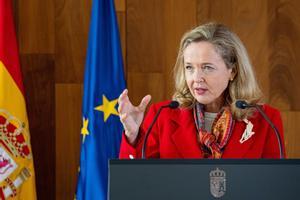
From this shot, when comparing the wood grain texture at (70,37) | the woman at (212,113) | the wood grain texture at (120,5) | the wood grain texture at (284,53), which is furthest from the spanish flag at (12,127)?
the wood grain texture at (284,53)

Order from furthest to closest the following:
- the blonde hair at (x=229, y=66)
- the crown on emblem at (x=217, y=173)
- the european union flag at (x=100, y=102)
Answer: the european union flag at (x=100, y=102) < the blonde hair at (x=229, y=66) < the crown on emblem at (x=217, y=173)

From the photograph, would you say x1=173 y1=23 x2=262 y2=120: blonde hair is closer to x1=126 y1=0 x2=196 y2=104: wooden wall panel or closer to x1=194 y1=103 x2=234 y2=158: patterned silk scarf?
x1=194 y1=103 x2=234 y2=158: patterned silk scarf

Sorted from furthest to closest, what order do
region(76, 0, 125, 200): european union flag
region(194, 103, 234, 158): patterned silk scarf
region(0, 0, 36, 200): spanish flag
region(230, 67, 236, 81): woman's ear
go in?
region(76, 0, 125, 200): european union flag → region(0, 0, 36, 200): spanish flag → region(230, 67, 236, 81): woman's ear → region(194, 103, 234, 158): patterned silk scarf

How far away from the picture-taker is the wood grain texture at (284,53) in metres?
3.44

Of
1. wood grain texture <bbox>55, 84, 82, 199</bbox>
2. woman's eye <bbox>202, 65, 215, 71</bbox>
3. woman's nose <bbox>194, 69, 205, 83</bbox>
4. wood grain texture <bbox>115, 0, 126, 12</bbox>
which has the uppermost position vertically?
wood grain texture <bbox>115, 0, 126, 12</bbox>

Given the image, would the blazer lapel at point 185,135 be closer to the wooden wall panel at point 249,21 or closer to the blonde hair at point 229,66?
the blonde hair at point 229,66

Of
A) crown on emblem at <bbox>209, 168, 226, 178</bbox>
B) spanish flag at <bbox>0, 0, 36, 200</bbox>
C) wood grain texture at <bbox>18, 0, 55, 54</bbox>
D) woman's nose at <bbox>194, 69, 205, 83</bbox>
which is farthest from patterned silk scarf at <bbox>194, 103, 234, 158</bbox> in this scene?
wood grain texture at <bbox>18, 0, 55, 54</bbox>

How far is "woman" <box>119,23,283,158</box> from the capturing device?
221cm

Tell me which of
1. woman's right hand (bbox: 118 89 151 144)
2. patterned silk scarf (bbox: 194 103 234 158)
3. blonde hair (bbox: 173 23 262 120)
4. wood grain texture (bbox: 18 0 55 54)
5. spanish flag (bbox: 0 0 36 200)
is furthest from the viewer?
wood grain texture (bbox: 18 0 55 54)

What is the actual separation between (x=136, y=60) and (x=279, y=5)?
1.00 m

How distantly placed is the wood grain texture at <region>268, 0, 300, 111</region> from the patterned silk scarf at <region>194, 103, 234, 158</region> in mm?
1214

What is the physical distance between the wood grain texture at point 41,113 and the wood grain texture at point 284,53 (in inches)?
56.4

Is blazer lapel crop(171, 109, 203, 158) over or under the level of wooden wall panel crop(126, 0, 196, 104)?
under

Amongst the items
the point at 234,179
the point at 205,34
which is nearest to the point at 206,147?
the point at 205,34
